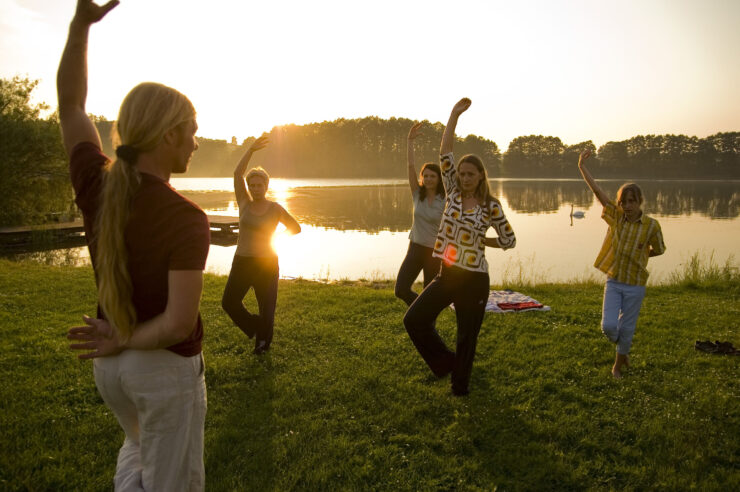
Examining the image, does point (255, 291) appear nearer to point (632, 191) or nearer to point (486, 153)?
point (632, 191)

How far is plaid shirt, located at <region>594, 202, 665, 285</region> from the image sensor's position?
515 centimetres

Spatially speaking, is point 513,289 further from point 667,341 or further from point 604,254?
point 604,254

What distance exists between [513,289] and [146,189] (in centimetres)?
973

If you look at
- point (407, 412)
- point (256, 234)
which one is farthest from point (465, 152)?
point (407, 412)

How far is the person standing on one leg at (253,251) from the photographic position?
18.7 ft

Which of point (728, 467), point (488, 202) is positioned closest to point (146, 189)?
point (488, 202)

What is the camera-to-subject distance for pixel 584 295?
9.54 meters

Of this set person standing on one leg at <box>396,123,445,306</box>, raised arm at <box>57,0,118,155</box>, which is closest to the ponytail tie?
raised arm at <box>57,0,118,155</box>

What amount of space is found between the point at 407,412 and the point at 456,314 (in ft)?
3.75

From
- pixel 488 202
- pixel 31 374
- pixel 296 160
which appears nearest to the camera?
pixel 488 202

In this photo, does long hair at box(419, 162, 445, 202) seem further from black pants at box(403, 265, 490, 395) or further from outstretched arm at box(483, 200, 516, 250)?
black pants at box(403, 265, 490, 395)

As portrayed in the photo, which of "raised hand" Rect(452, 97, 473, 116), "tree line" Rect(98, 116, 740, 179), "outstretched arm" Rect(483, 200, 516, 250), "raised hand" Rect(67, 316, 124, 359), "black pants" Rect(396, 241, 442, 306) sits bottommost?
"black pants" Rect(396, 241, 442, 306)

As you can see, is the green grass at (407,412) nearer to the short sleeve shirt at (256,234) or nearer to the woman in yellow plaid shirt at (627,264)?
the woman in yellow plaid shirt at (627,264)

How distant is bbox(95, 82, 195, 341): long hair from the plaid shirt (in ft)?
17.1
